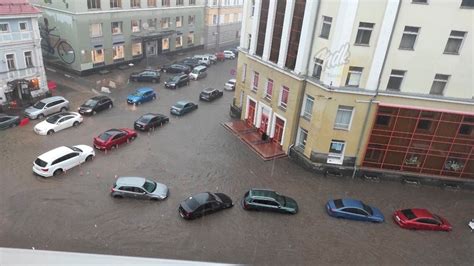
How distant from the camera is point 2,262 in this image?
5789 mm

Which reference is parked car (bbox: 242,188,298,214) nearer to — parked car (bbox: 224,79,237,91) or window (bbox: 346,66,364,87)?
window (bbox: 346,66,364,87)

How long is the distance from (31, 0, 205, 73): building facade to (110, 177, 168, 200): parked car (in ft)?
96.8

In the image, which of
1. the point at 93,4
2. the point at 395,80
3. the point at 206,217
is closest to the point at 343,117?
the point at 395,80

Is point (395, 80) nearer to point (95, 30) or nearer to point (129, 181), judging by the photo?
point (129, 181)

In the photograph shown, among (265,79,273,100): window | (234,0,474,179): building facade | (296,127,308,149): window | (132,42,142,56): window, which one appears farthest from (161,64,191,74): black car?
(296,127,308,149): window

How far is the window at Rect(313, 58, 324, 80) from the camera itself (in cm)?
2891

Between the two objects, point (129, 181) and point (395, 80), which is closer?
point (129, 181)

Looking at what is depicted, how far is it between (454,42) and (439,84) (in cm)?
333

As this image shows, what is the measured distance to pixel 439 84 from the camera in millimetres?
27906

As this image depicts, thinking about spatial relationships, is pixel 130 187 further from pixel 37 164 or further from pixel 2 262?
pixel 2 262

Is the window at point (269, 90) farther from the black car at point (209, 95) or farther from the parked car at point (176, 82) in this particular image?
the parked car at point (176, 82)

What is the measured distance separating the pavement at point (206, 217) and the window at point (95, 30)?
19.0 metres

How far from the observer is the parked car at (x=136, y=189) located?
972 inches

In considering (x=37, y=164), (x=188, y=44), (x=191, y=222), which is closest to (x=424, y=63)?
(x=191, y=222)
